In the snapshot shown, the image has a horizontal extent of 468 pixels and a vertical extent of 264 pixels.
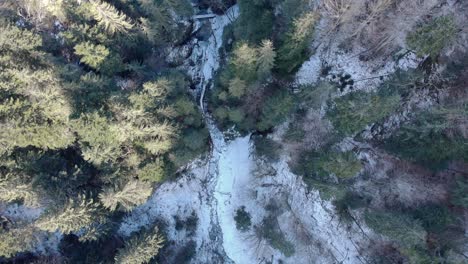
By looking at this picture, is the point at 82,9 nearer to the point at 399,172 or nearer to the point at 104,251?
the point at 104,251

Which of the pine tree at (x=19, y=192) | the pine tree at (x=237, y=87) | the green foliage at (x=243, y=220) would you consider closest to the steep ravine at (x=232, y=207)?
the green foliage at (x=243, y=220)

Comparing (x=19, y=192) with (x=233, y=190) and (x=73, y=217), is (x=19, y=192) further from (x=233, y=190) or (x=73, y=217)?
(x=233, y=190)

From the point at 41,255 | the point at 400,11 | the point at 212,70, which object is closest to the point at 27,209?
the point at 41,255

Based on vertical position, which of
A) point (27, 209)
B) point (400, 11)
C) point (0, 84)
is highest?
point (400, 11)

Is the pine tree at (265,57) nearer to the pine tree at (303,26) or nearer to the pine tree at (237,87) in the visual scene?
the pine tree at (237,87)

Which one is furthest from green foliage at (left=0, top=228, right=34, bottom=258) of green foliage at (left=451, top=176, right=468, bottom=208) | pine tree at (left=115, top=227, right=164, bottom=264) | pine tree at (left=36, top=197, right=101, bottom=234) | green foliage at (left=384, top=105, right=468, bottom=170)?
green foliage at (left=451, top=176, right=468, bottom=208)

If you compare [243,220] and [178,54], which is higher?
[178,54]

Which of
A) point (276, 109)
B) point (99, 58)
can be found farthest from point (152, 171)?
point (276, 109)
